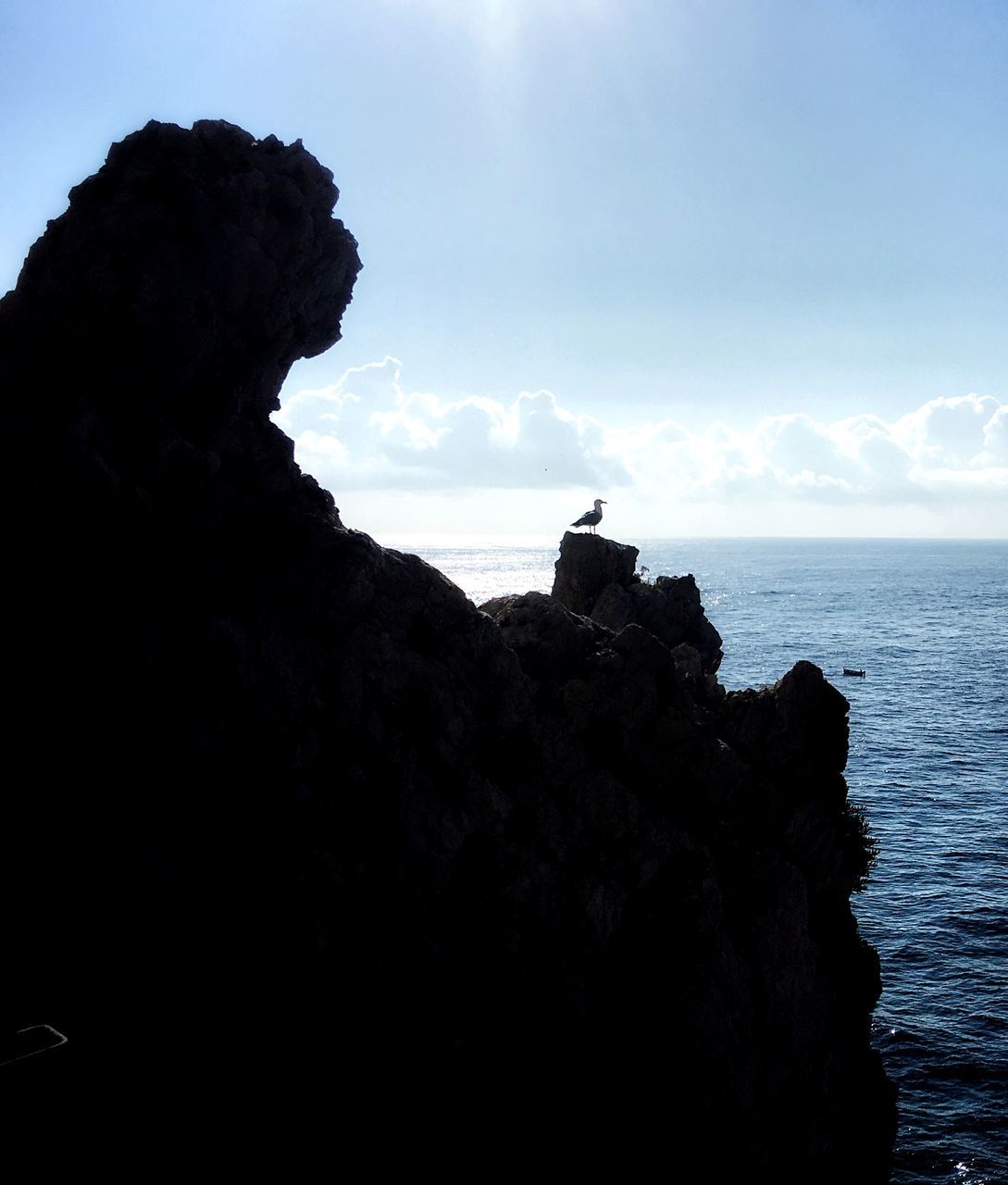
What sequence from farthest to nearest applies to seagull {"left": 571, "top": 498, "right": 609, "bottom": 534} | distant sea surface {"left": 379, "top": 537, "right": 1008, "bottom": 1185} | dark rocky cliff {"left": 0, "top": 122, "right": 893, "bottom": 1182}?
seagull {"left": 571, "top": 498, "right": 609, "bottom": 534}, distant sea surface {"left": 379, "top": 537, "right": 1008, "bottom": 1185}, dark rocky cliff {"left": 0, "top": 122, "right": 893, "bottom": 1182}

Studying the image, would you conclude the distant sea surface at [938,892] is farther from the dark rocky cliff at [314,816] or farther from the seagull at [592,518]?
the seagull at [592,518]

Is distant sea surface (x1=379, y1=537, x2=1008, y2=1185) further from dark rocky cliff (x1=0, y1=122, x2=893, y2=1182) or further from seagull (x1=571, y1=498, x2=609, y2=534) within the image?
seagull (x1=571, y1=498, x2=609, y2=534)

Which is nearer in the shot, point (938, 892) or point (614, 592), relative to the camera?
point (614, 592)

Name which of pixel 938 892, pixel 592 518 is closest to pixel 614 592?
pixel 592 518

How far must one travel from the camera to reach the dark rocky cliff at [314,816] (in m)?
22.1

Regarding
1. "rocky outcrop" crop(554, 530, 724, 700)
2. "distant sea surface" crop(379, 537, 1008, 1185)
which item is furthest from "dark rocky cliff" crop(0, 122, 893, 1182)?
"rocky outcrop" crop(554, 530, 724, 700)

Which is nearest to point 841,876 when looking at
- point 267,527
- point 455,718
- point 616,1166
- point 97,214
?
point 616,1166

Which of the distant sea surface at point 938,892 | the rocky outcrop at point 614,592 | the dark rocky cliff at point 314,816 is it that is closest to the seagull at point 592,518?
the rocky outcrop at point 614,592

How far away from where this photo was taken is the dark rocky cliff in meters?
22.1

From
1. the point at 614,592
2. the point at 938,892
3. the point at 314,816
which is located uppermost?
the point at 614,592

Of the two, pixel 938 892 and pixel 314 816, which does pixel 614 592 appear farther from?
pixel 938 892

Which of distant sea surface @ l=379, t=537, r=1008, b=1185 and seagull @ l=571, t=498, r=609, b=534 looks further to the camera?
seagull @ l=571, t=498, r=609, b=534

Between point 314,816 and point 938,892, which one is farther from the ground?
point 314,816

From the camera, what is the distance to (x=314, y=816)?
23.4m
